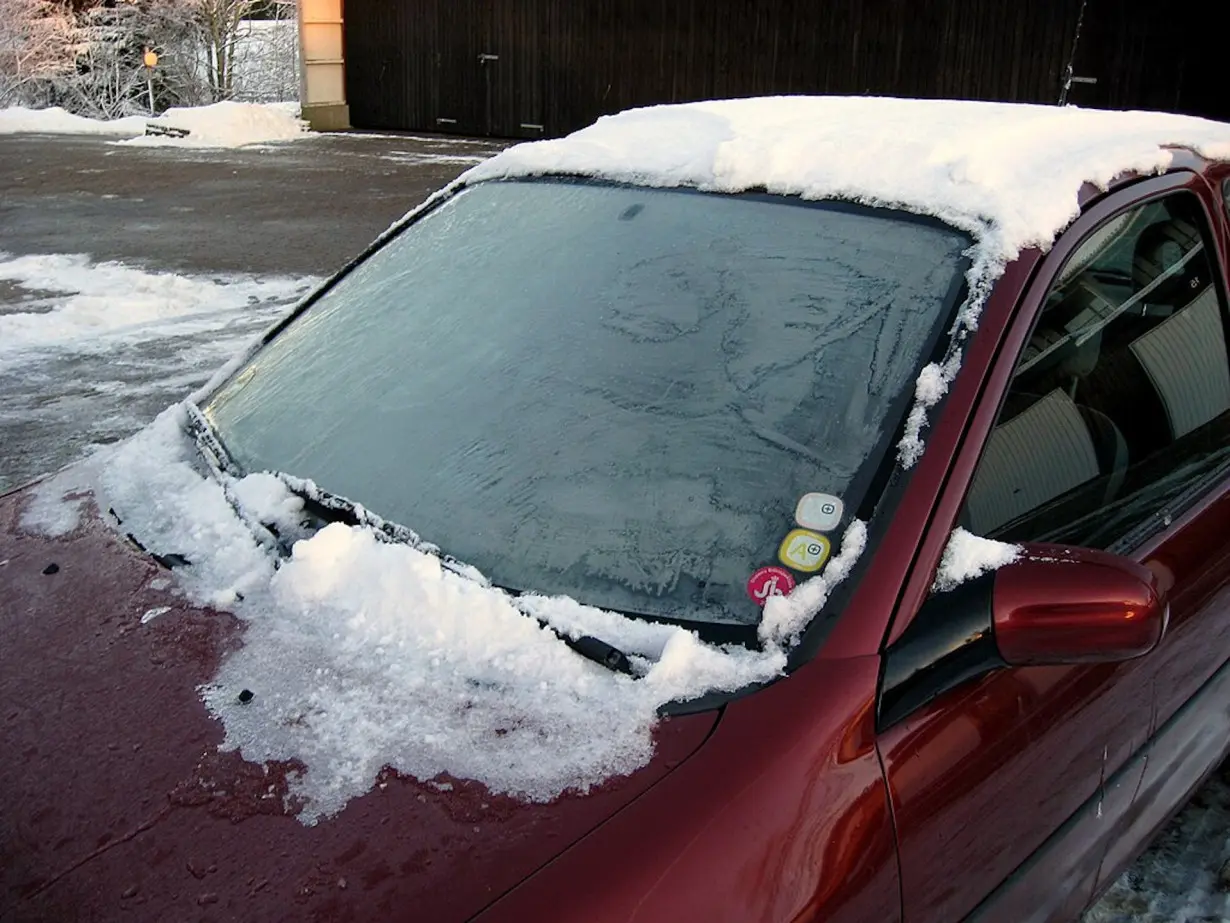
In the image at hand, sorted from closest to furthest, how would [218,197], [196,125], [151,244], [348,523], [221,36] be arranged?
1. [348,523]
2. [151,244]
3. [218,197]
4. [196,125]
5. [221,36]

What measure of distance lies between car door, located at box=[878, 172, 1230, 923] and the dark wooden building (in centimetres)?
1124

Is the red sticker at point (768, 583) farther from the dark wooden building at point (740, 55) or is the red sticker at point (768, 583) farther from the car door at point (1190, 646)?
the dark wooden building at point (740, 55)

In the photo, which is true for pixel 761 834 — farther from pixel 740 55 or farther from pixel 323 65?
pixel 323 65

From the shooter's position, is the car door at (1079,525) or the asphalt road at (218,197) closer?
the car door at (1079,525)

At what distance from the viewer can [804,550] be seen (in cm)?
162

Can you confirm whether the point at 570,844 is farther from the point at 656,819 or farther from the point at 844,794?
the point at 844,794

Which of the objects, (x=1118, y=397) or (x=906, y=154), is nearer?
(x=906, y=154)

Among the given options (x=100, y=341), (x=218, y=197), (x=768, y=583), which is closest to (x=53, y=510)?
(x=768, y=583)

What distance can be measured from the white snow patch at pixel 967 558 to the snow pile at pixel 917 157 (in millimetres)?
138

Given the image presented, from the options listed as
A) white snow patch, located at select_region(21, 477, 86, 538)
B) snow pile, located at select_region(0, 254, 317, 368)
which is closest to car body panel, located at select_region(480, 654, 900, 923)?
white snow patch, located at select_region(21, 477, 86, 538)

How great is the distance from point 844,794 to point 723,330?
0.84 m

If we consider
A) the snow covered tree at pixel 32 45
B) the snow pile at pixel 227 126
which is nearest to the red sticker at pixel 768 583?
the snow pile at pixel 227 126

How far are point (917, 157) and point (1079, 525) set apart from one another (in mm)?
689

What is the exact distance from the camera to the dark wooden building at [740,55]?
1236 cm
